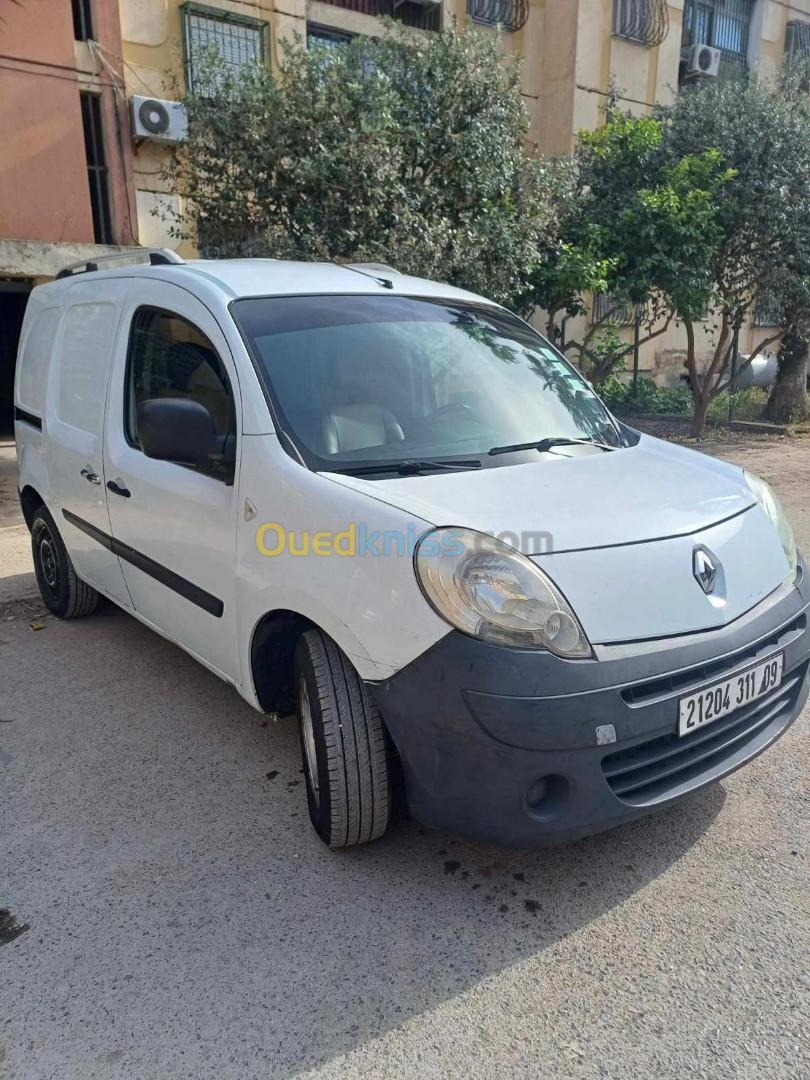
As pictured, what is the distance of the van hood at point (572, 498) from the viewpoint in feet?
7.45

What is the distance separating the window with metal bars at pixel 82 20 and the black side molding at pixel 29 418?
28.2 ft

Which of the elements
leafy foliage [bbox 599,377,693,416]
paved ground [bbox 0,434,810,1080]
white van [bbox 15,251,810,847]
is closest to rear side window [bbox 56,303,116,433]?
white van [bbox 15,251,810,847]

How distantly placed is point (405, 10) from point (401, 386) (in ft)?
46.0

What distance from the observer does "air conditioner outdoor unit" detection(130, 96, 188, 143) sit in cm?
1090

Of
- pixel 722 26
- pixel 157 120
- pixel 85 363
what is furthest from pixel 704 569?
pixel 722 26

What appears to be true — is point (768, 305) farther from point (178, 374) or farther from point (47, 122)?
point (178, 374)

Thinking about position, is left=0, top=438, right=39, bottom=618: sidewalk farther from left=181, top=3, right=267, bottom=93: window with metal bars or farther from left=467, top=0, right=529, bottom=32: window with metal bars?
left=467, top=0, right=529, bottom=32: window with metal bars

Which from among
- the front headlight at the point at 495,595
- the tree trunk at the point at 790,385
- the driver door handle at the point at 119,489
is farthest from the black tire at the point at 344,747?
the tree trunk at the point at 790,385

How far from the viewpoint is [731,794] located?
2.92 m

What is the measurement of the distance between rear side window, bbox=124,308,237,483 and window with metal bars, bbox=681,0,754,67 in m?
18.8

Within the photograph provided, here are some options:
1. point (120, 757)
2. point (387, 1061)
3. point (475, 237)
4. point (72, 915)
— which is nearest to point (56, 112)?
point (475, 237)

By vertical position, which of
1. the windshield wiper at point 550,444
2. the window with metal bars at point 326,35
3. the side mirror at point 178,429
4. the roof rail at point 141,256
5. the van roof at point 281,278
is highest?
the window with metal bars at point 326,35

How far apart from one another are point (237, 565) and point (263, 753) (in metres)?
0.96

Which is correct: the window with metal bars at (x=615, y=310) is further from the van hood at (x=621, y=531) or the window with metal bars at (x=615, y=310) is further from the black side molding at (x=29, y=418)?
the van hood at (x=621, y=531)
